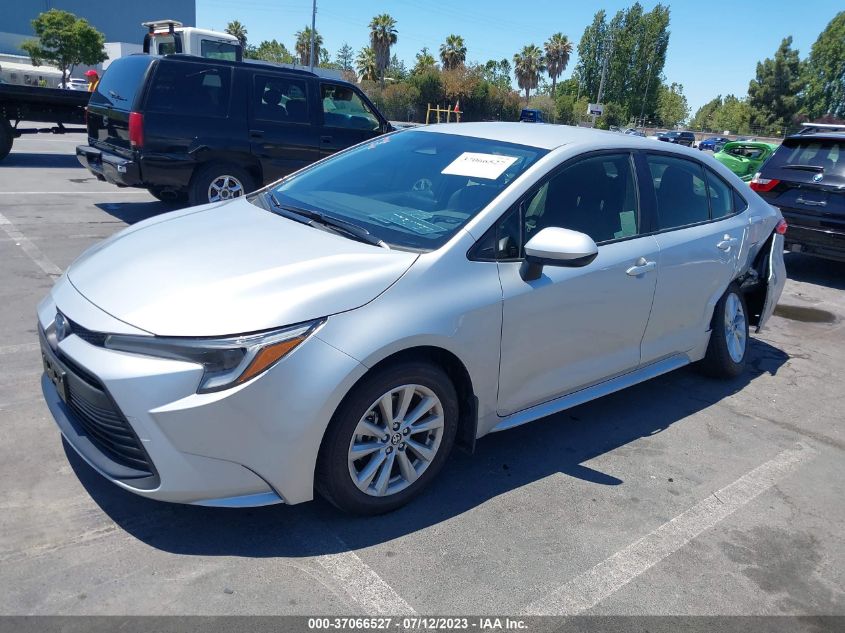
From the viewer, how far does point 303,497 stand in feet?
9.03

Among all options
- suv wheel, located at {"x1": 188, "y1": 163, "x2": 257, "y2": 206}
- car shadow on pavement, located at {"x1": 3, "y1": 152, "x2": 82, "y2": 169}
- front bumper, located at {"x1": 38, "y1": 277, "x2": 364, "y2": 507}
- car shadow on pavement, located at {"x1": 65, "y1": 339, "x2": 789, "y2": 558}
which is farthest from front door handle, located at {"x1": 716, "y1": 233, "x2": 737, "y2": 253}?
car shadow on pavement, located at {"x1": 3, "y1": 152, "x2": 82, "y2": 169}

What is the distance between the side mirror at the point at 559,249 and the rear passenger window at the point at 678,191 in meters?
1.24

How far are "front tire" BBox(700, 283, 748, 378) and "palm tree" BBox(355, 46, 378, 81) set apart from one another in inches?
3033

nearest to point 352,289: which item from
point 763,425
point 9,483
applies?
point 9,483

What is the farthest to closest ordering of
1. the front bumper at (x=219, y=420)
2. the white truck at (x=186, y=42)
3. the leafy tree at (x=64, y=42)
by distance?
the leafy tree at (x=64, y=42)
the white truck at (x=186, y=42)
the front bumper at (x=219, y=420)

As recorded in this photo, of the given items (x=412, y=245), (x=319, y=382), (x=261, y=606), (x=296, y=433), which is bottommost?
(x=261, y=606)

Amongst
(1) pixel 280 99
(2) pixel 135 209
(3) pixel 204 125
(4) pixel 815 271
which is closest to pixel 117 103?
(3) pixel 204 125

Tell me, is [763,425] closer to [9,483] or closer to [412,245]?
[412,245]

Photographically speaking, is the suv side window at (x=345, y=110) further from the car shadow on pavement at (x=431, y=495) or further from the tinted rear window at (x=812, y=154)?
the car shadow on pavement at (x=431, y=495)

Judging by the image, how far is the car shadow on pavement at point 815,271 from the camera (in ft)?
29.0

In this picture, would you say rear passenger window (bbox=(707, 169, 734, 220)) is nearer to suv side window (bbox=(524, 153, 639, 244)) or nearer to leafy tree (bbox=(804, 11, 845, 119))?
suv side window (bbox=(524, 153, 639, 244))

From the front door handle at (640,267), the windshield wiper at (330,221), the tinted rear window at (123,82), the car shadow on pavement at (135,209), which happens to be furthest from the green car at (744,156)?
the windshield wiper at (330,221)

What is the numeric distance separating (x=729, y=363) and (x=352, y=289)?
334cm

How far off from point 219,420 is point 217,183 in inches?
255
